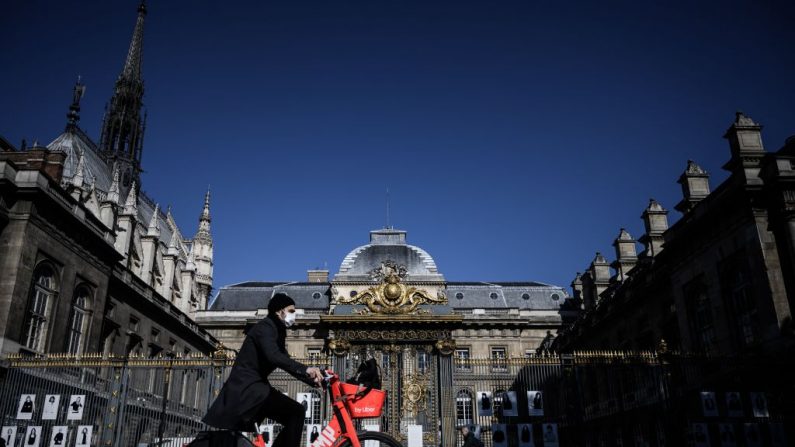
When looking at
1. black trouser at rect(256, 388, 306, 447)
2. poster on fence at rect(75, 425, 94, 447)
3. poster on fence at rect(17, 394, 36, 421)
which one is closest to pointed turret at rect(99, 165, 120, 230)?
poster on fence at rect(17, 394, 36, 421)

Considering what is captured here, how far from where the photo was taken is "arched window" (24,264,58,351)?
2059 centimetres

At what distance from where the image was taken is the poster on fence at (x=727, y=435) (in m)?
14.5

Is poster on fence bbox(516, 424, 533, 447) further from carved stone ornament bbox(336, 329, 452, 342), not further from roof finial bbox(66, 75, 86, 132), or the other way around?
roof finial bbox(66, 75, 86, 132)

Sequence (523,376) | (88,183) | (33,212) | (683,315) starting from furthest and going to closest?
1. (88,183)
2. (683,315)
3. (33,212)
4. (523,376)

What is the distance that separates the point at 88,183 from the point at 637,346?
3441 cm

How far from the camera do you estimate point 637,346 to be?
26.8 m

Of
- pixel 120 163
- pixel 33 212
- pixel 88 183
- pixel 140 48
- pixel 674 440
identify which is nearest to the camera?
pixel 674 440

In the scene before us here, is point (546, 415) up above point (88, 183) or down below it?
below

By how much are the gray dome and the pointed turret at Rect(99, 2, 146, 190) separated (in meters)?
25.8

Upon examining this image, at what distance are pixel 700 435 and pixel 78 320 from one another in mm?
22745

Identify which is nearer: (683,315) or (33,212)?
(33,212)

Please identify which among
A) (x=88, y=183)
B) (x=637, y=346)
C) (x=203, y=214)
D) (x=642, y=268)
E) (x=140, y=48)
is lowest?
(x=637, y=346)

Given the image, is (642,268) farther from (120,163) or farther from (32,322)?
(120,163)

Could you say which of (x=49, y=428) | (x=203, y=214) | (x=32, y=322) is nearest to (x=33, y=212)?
(x=32, y=322)
